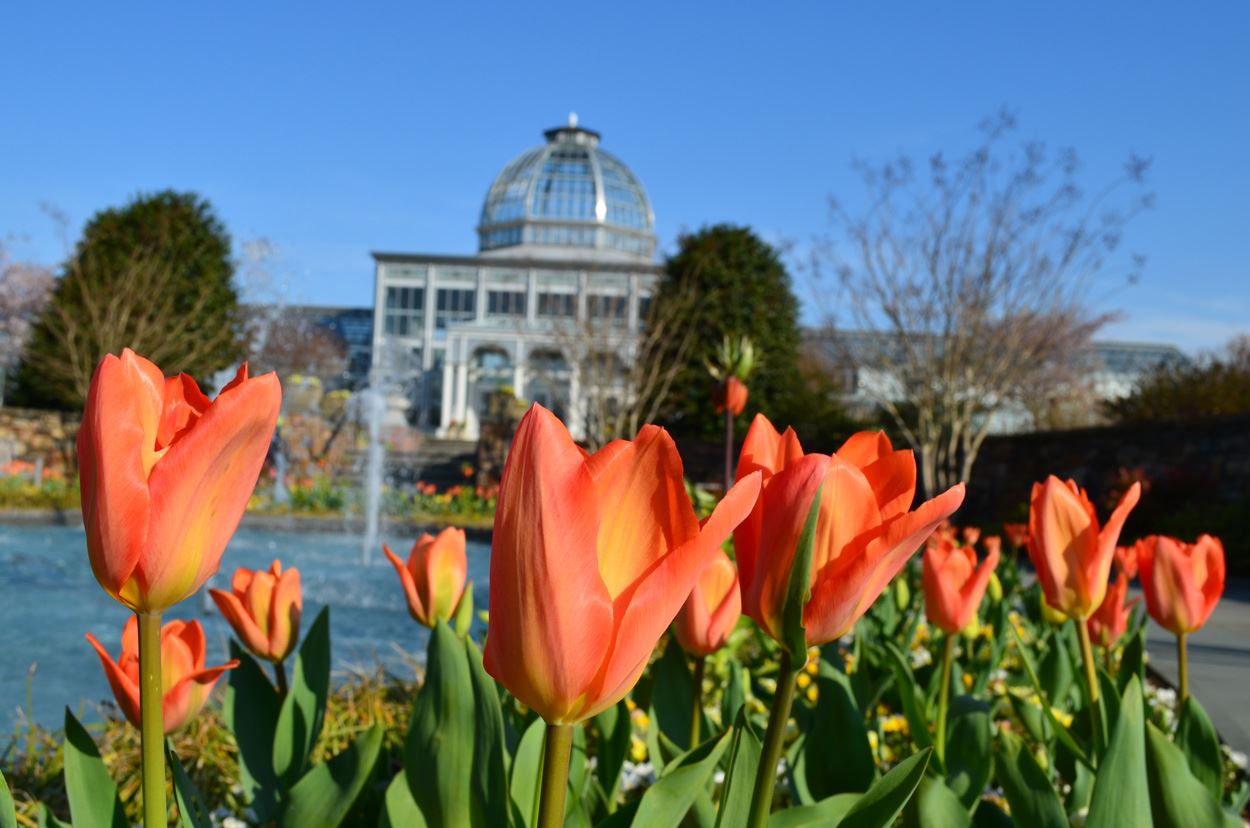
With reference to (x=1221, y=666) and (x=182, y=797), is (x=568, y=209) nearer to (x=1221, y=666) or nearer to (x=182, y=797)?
(x=1221, y=666)

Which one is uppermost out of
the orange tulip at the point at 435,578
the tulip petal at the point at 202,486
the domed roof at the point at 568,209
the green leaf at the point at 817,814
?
the domed roof at the point at 568,209

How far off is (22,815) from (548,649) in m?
1.97

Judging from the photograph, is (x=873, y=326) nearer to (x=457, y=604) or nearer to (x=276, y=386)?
(x=457, y=604)

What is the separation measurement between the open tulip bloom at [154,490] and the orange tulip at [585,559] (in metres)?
0.19

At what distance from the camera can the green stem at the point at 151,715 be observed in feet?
2.28

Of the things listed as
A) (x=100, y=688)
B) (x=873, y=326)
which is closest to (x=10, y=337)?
(x=873, y=326)

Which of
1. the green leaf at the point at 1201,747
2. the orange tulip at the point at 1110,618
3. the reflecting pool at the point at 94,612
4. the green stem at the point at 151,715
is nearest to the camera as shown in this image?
the green stem at the point at 151,715

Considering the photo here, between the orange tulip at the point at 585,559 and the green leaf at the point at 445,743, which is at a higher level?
the orange tulip at the point at 585,559

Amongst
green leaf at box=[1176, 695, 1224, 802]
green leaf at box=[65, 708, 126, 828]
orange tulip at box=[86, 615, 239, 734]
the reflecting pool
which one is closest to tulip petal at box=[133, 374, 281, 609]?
green leaf at box=[65, 708, 126, 828]

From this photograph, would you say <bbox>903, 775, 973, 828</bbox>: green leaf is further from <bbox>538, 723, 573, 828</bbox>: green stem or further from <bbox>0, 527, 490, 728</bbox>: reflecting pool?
<bbox>0, 527, 490, 728</bbox>: reflecting pool

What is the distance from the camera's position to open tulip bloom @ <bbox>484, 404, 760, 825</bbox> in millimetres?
579

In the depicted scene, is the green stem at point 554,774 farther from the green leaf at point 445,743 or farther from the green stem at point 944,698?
the green stem at point 944,698

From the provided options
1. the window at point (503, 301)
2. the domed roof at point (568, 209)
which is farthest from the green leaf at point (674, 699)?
the window at point (503, 301)

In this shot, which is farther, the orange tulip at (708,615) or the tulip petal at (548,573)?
the orange tulip at (708,615)
